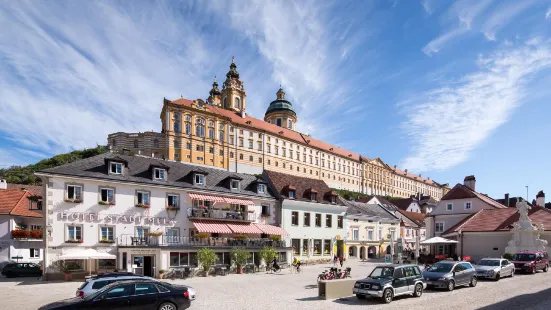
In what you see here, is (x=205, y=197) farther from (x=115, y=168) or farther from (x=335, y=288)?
(x=335, y=288)

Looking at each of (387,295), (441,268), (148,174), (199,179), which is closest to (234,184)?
(199,179)

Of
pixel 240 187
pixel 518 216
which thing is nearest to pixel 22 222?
pixel 240 187

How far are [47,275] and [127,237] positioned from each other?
20.4 ft

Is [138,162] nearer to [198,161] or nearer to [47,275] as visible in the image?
[47,275]

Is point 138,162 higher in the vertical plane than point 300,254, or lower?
higher

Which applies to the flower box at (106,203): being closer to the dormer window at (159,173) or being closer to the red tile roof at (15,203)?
the dormer window at (159,173)

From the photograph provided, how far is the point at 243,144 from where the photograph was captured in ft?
356

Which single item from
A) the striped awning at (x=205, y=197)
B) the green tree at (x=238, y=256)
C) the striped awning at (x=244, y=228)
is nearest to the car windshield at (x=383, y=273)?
the green tree at (x=238, y=256)

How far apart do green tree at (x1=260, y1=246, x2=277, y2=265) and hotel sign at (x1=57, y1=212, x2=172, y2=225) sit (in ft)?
31.2

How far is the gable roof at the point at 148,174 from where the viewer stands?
30703 mm

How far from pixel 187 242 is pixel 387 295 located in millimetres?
19672

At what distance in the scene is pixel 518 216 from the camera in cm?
4312

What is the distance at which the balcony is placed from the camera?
1511 inches

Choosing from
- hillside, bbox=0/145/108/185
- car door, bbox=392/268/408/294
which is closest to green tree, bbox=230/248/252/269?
car door, bbox=392/268/408/294
